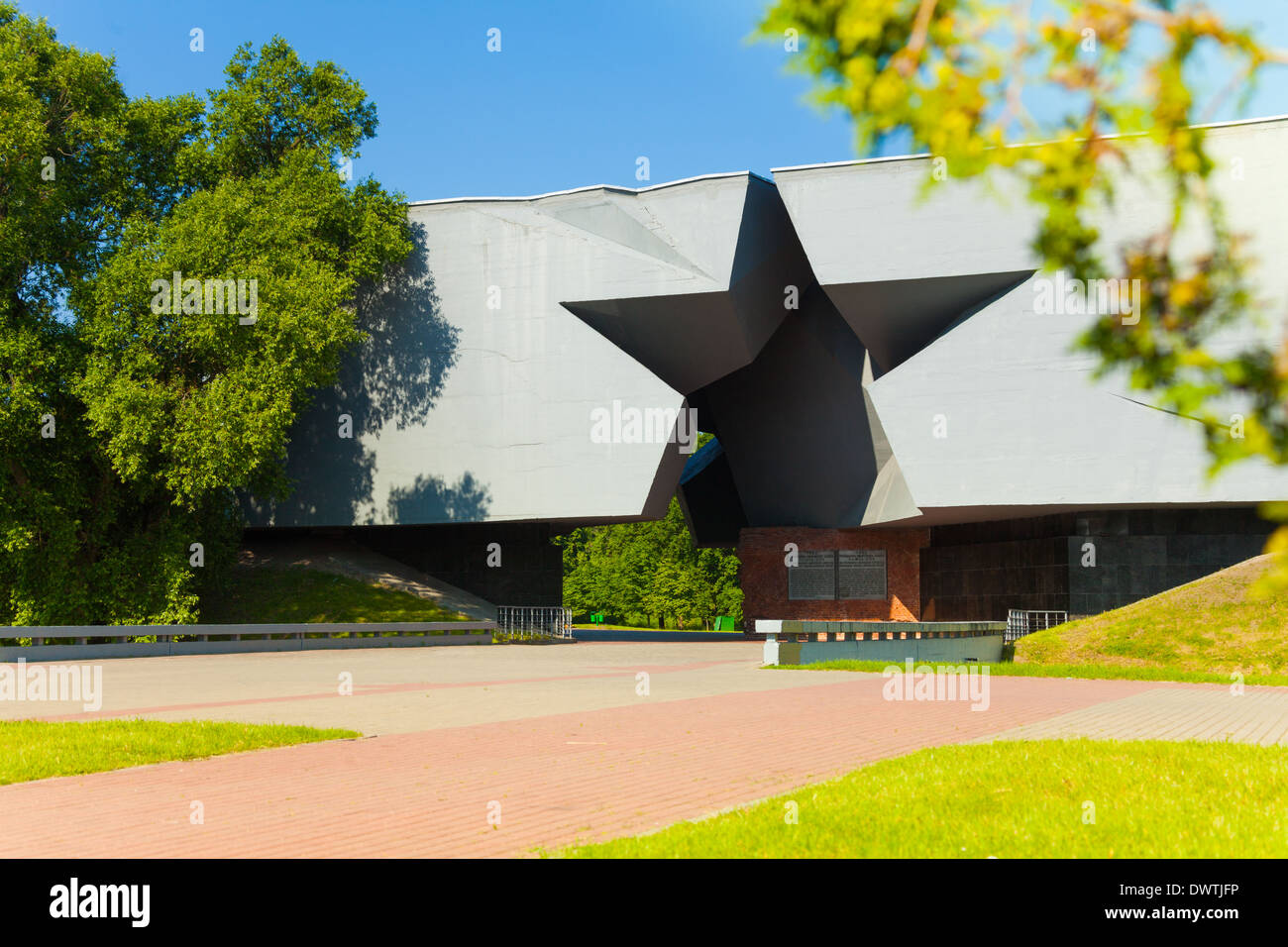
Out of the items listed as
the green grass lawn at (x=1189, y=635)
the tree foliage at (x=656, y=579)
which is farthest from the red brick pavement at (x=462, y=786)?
the tree foliage at (x=656, y=579)

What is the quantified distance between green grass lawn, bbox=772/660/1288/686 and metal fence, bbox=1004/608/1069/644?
15.4 meters

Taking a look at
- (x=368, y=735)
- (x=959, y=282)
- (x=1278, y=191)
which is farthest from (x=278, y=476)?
(x=1278, y=191)

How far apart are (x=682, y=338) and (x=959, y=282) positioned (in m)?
10.1

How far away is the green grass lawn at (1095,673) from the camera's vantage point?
22.8 meters

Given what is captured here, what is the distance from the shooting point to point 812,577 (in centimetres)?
4919

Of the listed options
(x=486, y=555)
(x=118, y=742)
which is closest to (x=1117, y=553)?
(x=486, y=555)

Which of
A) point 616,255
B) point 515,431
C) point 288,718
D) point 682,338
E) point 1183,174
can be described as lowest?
point 288,718

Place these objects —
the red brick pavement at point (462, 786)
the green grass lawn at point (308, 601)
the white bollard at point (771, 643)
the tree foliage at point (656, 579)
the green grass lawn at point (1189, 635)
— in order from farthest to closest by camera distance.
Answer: the tree foliage at point (656, 579) → the green grass lawn at point (308, 601) → the green grass lawn at point (1189, 635) → the white bollard at point (771, 643) → the red brick pavement at point (462, 786)

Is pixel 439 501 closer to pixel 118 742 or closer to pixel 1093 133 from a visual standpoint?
pixel 118 742

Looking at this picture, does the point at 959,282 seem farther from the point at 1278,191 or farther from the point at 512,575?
the point at 512,575

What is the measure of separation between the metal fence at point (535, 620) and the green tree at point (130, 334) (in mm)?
10318

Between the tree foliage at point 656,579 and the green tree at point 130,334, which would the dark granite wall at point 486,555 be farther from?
the tree foliage at point 656,579

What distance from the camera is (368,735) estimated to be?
11.8 m
